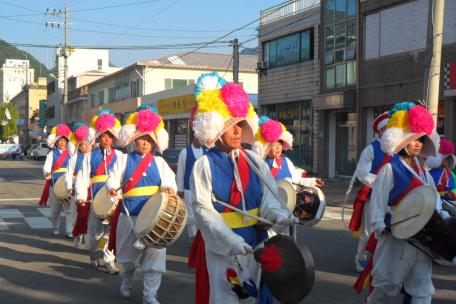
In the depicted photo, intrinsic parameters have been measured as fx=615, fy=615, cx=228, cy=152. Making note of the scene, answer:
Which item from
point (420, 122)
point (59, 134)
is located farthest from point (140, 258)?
point (59, 134)

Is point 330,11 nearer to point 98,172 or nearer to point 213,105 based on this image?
point 98,172

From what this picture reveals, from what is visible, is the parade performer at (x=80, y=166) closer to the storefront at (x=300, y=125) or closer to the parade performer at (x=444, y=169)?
the parade performer at (x=444, y=169)

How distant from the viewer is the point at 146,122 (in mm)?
6676

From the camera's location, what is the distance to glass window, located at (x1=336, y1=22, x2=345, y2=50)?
2361 centimetres

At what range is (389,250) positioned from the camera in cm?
513

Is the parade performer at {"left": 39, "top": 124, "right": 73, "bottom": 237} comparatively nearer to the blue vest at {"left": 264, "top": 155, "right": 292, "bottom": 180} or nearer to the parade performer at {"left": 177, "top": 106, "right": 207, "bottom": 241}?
the parade performer at {"left": 177, "top": 106, "right": 207, "bottom": 241}

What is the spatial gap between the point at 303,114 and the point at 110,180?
67.0 feet

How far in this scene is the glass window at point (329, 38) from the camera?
24.4 meters

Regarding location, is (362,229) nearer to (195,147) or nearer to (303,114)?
(195,147)

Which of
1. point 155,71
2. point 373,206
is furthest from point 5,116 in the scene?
point 373,206

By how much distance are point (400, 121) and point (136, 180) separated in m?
2.88

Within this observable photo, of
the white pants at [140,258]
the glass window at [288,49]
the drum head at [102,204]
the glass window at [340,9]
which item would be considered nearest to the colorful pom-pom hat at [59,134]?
the drum head at [102,204]

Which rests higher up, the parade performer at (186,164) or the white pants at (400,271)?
the parade performer at (186,164)

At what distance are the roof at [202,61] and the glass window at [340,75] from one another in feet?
73.0
